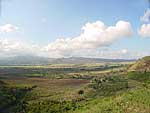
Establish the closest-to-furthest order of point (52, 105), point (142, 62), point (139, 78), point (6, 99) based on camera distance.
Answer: point (52, 105) < point (6, 99) < point (139, 78) < point (142, 62)

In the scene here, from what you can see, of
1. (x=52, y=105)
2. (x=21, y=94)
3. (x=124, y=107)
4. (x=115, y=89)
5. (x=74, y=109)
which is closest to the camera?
(x=124, y=107)

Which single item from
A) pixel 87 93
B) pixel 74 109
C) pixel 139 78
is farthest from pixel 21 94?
pixel 139 78

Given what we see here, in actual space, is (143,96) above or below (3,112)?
above

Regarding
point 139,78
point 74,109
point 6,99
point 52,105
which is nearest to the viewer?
point 74,109

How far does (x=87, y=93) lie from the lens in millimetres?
95875

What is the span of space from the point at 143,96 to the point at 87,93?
4070cm

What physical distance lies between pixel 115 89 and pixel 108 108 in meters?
50.7

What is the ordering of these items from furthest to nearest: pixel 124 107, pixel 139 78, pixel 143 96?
pixel 139 78 → pixel 143 96 → pixel 124 107

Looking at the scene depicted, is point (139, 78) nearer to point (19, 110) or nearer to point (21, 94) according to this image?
point (21, 94)

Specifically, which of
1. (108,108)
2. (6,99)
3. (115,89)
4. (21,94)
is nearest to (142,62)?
(115,89)

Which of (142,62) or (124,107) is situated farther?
(142,62)

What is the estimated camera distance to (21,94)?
303 feet

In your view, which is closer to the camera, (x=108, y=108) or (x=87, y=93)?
(x=108, y=108)

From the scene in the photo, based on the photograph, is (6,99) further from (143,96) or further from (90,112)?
(143,96)
